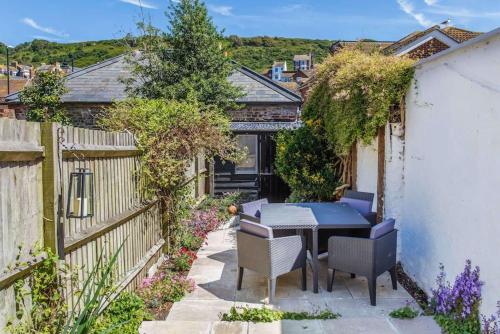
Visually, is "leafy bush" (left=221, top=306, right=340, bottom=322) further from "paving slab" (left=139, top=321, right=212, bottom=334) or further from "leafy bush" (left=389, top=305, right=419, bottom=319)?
"leafy bush" (left=389, top=305, right=419, bottom=319)

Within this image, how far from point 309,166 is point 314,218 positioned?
391 cm

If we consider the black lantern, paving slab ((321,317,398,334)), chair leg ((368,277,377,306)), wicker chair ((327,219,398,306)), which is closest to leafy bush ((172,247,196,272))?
wicker chair ((327,219,398,306))

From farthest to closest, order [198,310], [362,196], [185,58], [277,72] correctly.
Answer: [277,72] → [185,58] → [362,196] → [198,310]

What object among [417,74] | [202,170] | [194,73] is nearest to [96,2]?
[194,73]

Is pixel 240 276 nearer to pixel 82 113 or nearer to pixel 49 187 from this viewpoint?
pixel 49 187

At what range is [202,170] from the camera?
37.9ft

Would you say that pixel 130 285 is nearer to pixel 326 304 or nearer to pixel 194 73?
pixel 326 304

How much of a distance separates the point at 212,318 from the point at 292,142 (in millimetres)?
5839

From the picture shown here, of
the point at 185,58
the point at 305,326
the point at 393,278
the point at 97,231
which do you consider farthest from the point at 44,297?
the point at 185,58

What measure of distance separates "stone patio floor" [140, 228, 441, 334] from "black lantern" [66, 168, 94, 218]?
1397 mm

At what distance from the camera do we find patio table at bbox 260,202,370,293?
5.13 m

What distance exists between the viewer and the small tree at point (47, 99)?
48.4 feet

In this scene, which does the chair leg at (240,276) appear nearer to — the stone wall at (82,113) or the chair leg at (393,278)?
the chair leg at (393,278)

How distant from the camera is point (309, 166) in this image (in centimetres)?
930
